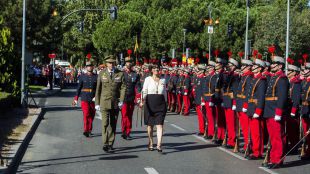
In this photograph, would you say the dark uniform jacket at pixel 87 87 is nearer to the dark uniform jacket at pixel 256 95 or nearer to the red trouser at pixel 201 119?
the red trouser at pixel 201 119

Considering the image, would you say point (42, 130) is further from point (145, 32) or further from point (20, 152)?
point (145, 32)

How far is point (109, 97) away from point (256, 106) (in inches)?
125

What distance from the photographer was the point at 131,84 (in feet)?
53.1

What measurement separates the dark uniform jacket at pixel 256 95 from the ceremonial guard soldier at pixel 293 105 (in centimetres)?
95

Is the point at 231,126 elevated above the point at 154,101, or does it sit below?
below

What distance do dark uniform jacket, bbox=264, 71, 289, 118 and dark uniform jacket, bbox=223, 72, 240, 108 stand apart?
6.92 ft

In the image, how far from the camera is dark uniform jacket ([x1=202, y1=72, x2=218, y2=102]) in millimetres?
14766

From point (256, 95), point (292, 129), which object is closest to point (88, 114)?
point (292, 129)

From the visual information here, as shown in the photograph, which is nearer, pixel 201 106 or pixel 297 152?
pixel 297 152

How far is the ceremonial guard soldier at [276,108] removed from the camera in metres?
11.1

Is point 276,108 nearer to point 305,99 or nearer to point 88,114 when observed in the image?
point 305,99

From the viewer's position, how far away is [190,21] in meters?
77.0

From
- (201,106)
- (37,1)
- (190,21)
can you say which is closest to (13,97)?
(201,106)

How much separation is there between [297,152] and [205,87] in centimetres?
293
